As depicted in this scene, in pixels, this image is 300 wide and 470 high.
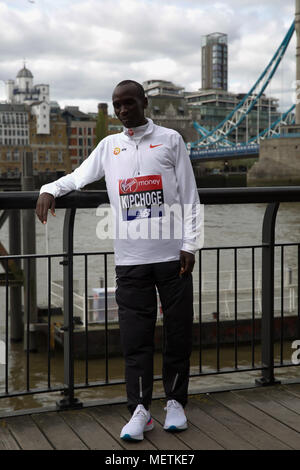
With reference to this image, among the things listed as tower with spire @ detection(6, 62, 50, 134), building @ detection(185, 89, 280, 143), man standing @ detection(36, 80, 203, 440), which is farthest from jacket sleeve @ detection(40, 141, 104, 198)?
A: tower with spire @ detection(6, 62, 50, 134)

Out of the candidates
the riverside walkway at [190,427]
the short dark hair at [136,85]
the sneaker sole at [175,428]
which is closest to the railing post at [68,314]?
the riverside walkway at [190,427]

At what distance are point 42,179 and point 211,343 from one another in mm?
34410

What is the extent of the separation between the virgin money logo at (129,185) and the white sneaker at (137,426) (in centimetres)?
74

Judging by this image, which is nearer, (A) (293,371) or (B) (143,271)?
(B) (143,271)

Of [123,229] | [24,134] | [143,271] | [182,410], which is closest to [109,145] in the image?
[123,229]

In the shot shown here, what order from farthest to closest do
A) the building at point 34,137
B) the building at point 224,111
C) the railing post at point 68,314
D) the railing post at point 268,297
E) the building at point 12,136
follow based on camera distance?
the building at point 224,111, the building at point 12,136, the building at point 34,137, the railing post at point 268,297, the railing post at point 68,314

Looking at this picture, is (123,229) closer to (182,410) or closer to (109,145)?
(109,145)

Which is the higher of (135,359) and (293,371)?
(135,359)

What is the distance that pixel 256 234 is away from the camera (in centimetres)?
2211

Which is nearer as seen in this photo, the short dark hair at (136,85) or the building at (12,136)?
the short dark hair at (136,85)

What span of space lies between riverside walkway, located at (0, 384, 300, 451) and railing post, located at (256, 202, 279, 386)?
171 mm

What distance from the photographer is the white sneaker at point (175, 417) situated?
7.19ft

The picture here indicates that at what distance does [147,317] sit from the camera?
2.17m

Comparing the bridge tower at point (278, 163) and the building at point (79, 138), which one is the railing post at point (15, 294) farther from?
the building at point (79, 138)
